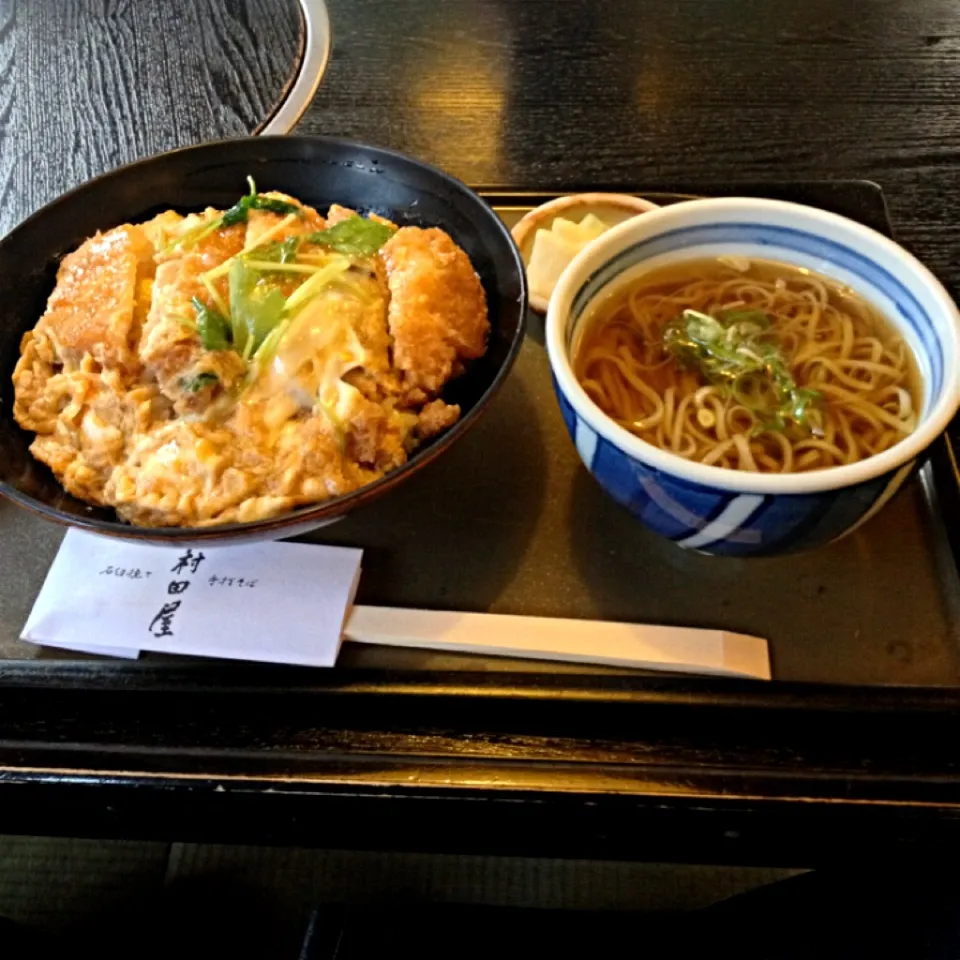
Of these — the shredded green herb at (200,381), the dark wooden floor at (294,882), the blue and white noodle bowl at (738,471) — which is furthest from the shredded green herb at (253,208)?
the dark wooden floor at (294,882)

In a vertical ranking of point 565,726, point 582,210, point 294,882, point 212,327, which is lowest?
point 294,882

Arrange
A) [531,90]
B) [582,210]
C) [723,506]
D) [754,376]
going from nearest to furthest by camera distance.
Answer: [723,506] → [754,376] → [582,210] → [531,90]

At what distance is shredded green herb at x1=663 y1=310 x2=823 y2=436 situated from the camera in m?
0.95

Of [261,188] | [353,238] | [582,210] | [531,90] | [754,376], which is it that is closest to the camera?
[754,376]

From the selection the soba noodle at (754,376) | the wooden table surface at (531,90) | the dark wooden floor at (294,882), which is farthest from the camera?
the wooden table surface at (531,90)

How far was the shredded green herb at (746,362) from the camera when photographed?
3.10 ft

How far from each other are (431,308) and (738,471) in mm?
438

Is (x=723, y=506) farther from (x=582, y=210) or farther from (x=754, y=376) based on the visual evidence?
(x=582, y=210)

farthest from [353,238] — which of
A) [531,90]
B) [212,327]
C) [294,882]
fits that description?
[294,882]

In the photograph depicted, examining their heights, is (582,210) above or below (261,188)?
below

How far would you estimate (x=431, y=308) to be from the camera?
41.2 inches

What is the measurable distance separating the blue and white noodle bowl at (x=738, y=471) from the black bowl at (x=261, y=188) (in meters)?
0.13

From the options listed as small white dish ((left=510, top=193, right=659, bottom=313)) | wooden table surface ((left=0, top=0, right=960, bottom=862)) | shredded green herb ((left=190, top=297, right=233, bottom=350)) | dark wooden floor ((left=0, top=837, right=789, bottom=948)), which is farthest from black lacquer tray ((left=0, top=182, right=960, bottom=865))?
small white dish ((left=510, top=193, right=659, bottom=313))

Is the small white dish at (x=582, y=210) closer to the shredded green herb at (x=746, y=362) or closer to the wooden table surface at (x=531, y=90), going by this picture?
the wooden table surface at (x=531, y=90)
